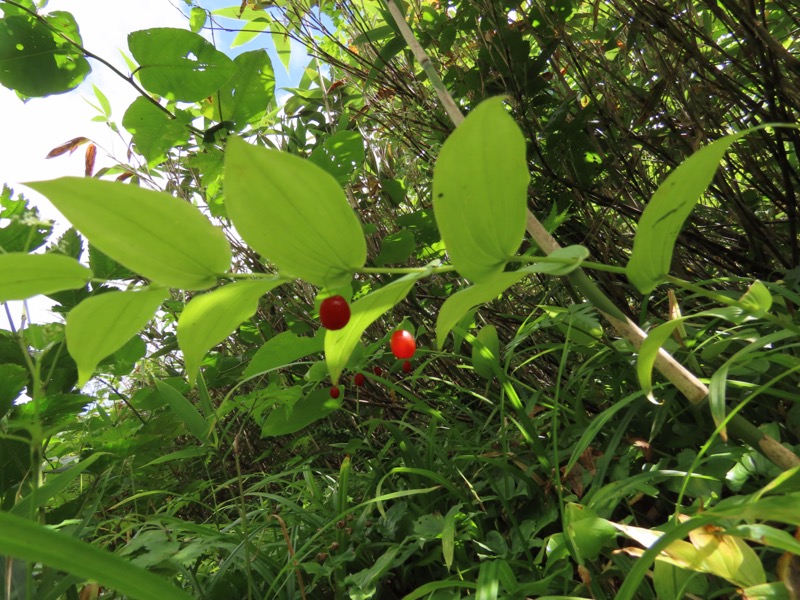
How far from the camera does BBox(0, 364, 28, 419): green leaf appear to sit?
2.72 feet

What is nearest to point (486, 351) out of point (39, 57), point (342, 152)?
point (342, 152)

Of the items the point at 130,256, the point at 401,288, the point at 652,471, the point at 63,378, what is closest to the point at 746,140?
the point at 652,471

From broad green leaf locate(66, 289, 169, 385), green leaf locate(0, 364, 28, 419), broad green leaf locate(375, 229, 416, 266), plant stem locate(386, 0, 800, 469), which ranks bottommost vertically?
plant stem locate(386, 0, 800, 469)

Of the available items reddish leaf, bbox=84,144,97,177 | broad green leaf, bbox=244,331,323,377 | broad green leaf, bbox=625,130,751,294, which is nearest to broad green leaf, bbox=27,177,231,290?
broad green leaf, bbox=625,130,751,294

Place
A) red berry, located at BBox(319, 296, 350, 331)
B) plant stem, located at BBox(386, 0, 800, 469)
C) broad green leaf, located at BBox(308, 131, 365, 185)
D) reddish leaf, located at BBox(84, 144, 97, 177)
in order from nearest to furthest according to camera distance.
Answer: red berry, located at BBox(319, 296, 350, 331)
plant stem, located at BBox(386, 0, 800, 469)
broad green leaf, located at BBox(308, 131, 365, 185)
reddish leaf, located at BBox(84, 144, 97, 177)

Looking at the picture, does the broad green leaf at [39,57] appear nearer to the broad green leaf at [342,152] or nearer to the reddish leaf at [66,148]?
the broad green leaf at [342,152]

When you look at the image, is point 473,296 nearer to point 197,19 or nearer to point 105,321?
point 105,321

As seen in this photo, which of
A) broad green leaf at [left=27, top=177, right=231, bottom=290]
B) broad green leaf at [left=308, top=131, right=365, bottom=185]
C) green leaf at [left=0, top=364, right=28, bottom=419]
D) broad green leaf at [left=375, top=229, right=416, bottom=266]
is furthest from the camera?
broad green leaf at [left=375, top=229, right=416, bottom=266]

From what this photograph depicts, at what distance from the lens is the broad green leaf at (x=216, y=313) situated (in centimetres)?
35

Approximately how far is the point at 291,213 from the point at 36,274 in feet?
0.49

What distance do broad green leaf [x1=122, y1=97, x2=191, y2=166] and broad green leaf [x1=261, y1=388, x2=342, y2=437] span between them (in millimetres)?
541

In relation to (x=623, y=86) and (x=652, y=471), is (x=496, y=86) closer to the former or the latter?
(x=623, y=86)

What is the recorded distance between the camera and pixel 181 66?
0.88 metres

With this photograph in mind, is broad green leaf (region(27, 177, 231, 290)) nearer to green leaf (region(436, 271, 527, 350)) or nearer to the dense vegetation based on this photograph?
the dense vegetation
